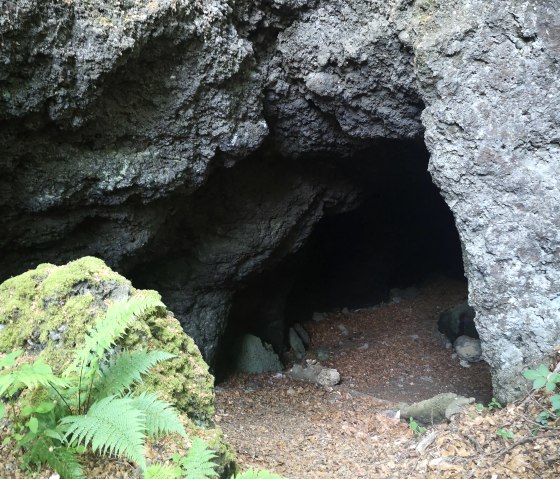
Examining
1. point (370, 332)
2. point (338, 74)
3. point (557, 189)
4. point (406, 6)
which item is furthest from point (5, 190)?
point (370, 332)

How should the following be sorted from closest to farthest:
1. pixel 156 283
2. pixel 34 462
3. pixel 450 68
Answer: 1. pixel 34 462
2. pixel 450 68
3. pixel 156 283

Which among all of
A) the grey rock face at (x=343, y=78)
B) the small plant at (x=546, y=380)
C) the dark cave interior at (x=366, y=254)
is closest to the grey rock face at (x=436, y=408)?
the small plant at (x=546, y=380)

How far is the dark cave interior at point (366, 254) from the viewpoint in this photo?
8.17 m

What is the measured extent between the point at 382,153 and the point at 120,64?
423 cm

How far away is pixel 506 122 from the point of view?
446 cm

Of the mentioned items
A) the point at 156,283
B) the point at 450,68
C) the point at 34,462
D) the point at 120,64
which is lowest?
the point at 156,283

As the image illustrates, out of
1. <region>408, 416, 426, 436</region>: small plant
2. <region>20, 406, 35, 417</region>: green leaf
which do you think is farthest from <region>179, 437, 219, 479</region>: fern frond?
<region>408, 416, 426, 436</region>: small plant

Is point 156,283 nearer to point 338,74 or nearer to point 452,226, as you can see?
point 338,74

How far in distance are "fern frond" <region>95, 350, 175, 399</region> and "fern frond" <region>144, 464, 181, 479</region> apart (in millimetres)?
384

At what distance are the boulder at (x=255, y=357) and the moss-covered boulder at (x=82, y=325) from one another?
16.8 feet

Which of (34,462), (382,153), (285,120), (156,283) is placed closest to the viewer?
(34,462)

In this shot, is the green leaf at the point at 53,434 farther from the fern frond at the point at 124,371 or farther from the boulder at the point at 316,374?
the boulder at the point at 316,374

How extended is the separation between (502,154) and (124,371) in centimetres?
374

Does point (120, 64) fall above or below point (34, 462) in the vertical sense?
above
